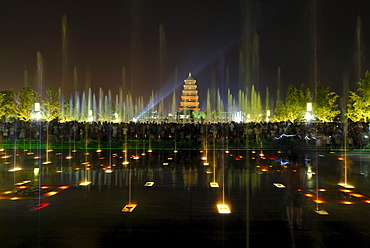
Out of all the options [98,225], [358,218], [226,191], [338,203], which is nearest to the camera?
[98,225]

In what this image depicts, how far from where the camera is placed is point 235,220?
5566 mm

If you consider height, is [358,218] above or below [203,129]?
below

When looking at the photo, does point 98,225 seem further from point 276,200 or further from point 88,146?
point 88,146

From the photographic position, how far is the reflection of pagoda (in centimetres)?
8093

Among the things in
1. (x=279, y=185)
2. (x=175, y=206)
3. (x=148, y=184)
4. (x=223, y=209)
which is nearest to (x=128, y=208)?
(x=175, y=206)

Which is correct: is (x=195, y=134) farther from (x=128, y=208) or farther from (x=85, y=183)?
(x=128, y=208)

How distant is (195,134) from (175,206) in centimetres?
1278

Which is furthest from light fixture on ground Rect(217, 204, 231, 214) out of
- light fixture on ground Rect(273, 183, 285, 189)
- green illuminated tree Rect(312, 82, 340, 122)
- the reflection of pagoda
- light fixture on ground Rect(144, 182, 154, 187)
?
the reflection of pagoda

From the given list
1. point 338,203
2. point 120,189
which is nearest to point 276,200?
point 338,203

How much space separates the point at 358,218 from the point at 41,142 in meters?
19.2

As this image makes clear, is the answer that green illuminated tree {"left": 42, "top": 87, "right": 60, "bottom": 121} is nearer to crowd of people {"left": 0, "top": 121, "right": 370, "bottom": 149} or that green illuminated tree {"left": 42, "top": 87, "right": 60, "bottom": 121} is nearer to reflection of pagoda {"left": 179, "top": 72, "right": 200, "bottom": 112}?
crowd of people {"left": 0, "top": 121, "right": 370, "bottom": 149}

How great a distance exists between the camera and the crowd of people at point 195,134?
1812 centimetres

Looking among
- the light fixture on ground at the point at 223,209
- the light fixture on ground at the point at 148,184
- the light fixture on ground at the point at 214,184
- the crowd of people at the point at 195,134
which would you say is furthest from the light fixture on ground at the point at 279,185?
the crowd of people at the point at 195,134

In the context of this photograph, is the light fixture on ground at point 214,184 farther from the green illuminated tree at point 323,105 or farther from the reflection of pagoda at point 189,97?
the reflection of pagoda at point 189,97
